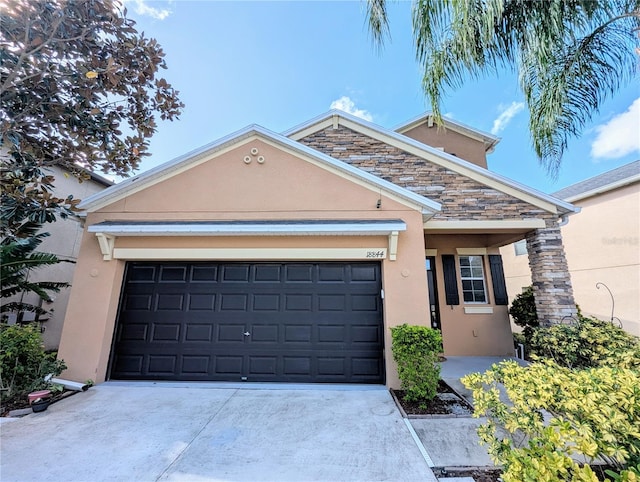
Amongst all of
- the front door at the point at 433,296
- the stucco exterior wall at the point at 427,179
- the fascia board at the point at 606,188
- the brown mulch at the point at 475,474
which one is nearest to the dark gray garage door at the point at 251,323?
the brown mulch at the point at 475,474

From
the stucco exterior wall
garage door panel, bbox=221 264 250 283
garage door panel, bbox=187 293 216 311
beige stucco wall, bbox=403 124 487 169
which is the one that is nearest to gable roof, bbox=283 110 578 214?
the stucco exterior wall

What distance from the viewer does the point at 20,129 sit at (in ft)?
15.2

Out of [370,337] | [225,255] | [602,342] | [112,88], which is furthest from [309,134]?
[602,342]

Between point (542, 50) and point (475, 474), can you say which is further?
point (542, 50)

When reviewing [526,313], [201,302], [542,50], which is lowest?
[526,313]

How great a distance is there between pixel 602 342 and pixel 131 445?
9.90 metres

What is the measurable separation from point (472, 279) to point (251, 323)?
7.98 meters

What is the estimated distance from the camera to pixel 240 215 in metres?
7.18

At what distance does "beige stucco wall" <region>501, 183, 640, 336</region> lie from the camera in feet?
33.8

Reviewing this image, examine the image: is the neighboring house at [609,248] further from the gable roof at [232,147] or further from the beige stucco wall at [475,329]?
the gable roof at [232,147]

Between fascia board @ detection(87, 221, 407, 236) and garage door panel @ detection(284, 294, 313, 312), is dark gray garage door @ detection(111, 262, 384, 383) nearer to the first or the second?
garage door panel @ detection(284, 294, 313, 312)

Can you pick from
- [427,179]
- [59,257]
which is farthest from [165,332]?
[427,179]

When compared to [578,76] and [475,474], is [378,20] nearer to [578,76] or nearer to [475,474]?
[578,76]

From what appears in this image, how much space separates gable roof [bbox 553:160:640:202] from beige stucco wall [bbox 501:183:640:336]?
0.27 m
